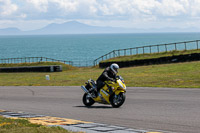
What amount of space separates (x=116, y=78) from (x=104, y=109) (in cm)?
124

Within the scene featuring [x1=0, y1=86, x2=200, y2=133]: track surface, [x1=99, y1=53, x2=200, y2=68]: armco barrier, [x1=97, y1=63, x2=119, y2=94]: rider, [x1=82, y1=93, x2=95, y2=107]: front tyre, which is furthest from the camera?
[x1=99, y1=53, x2=200, y2=68]: armco barrier

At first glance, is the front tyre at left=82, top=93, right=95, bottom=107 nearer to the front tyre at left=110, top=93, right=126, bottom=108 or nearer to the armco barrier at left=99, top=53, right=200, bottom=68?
the front tyre at left=110, top=93, right=126, bottom=108

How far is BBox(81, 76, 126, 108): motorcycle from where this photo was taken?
11.8 metres

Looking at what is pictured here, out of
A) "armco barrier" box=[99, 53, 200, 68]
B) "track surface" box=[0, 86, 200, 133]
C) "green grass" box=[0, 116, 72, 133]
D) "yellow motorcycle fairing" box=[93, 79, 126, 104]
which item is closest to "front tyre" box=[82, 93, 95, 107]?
"track surface" box=[0, 86, 200, 133]

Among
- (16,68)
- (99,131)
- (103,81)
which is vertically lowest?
(99,131)

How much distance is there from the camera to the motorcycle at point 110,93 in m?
11.8

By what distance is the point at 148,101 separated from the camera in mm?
13836

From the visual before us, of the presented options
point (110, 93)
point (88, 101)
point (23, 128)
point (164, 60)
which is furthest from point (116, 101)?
point (164, 60)

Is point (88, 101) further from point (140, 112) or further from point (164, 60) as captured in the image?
point (164, 60)

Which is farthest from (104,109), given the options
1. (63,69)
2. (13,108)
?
(63,69)

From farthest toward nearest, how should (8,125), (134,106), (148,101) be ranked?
(148,101)
(134,106)
(8,125)

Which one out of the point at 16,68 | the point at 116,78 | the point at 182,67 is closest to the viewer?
the point at 116,78

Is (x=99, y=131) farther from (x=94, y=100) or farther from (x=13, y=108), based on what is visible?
(x=13, y=108)

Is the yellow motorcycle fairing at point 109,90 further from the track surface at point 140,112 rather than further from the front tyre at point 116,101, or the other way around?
the track surface at point 140,112
